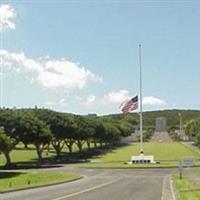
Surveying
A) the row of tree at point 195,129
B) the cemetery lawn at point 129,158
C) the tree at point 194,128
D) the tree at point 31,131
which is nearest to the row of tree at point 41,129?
the tree at point 31,131

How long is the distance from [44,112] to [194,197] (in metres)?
65.0

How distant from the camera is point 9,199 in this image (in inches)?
1053

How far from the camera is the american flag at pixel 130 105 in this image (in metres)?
71.4

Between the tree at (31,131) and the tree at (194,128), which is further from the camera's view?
the tree at (194,128)

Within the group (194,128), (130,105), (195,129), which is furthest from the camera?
(194,128)

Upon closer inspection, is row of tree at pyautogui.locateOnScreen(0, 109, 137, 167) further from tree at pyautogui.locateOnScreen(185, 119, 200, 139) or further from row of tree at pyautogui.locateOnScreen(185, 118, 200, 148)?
tree at pyautogui.locateOnScreen(185, 119, 200, 139)

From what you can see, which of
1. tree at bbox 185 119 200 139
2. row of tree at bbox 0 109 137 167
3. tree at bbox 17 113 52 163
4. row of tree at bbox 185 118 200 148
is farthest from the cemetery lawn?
tree at bbox 185 119 200 139

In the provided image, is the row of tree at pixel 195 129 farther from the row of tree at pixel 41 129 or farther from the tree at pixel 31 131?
the tree at pixel 31 131

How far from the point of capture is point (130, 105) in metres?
71.8

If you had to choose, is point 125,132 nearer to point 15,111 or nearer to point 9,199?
point 15,111

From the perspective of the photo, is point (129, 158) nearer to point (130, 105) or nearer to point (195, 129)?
point (130, 105)

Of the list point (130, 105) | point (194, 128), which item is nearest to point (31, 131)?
point (130, 105)

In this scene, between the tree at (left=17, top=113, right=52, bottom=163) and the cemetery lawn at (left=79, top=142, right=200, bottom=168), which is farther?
the tree at (left=17, top=113, right=52, bottom=163)

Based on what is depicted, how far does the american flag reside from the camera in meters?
71.4
